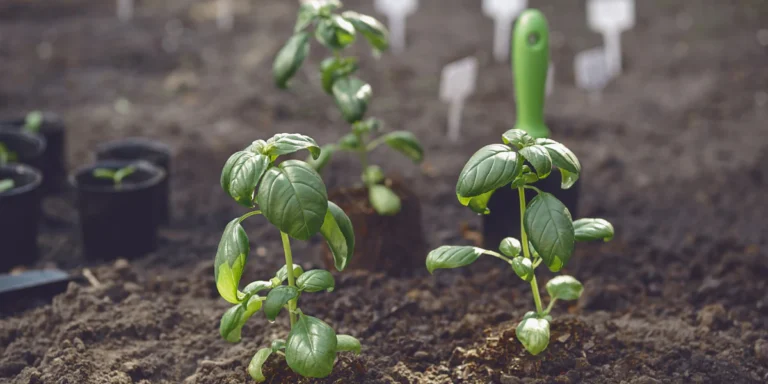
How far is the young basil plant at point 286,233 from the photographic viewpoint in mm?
1726

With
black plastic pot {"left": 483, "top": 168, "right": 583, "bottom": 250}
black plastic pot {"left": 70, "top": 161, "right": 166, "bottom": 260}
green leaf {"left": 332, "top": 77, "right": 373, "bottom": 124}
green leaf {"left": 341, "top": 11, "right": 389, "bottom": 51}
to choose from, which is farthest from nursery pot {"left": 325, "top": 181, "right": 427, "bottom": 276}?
black plastic pot {"left": 70, "top": 161, "right": 166, "bottom": 260}

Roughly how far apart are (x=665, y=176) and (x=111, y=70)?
11.2 feet

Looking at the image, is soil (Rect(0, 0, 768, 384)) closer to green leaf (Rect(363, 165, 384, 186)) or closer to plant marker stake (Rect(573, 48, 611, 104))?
plant marker stake (Rect(573, 48, 611, 104))

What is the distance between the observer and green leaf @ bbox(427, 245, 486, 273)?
77.7 inches

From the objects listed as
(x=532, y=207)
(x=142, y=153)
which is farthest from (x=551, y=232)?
(x=142, y=153)

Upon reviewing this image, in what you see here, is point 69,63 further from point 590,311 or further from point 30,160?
point 590,311

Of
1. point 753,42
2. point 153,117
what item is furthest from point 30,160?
point 753,42

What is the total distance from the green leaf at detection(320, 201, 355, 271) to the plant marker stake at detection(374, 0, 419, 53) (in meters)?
3.37

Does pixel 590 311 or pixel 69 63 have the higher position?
pixel 69 63

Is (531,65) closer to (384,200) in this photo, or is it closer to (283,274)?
(384,200)

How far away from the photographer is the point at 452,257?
198 centimetres

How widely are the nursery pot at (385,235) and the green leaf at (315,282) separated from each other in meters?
0.79

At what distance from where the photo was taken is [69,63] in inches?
207

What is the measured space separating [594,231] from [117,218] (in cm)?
166
